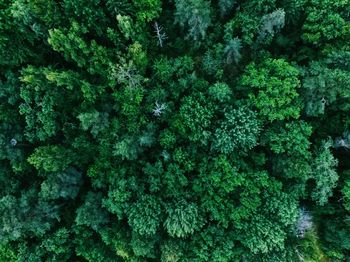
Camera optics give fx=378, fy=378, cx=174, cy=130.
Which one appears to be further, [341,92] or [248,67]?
[248,67]

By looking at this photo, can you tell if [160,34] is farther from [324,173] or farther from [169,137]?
[324,173]

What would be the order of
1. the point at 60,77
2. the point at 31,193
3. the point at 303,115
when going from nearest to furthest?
1. the point at 60,77
2. the point at 31,193
3. the point at 303,115

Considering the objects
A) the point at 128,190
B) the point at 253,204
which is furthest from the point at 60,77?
the point at 253,204

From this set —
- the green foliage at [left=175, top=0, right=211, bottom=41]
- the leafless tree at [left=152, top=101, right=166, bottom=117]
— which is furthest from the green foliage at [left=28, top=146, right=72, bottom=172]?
the green foliage at [left=175, top=0, right=211, bottom=41]

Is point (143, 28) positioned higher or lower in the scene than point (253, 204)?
higher

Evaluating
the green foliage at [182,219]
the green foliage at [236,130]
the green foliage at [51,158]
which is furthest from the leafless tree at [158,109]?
the green foliage at [51,158]

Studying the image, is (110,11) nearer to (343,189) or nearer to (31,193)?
(31,193)

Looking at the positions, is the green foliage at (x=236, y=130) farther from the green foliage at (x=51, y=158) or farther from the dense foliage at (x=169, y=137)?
the green foliage at (x=51, y=158)

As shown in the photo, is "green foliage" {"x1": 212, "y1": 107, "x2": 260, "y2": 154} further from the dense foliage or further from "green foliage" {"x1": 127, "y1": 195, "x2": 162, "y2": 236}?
"green foliage" {"x1": 127, "y1": 195, "x2": 162, "y2": 236}

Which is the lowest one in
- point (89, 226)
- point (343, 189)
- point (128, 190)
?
point (89, 226)
